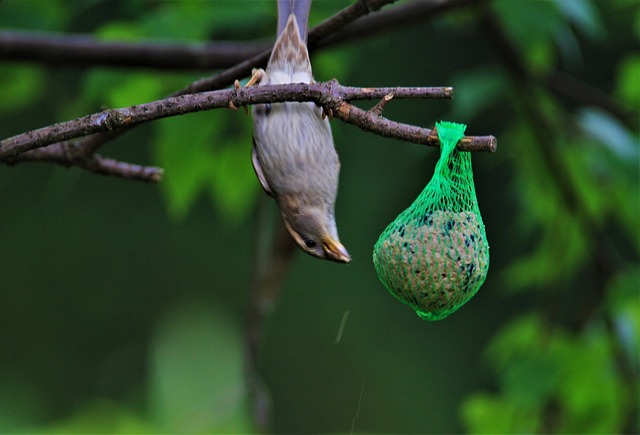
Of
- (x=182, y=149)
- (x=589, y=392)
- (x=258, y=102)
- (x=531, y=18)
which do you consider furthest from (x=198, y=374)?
(x=258, y=102)

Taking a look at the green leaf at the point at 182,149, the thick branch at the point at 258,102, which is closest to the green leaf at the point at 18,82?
the green leaf at the point at 182,149

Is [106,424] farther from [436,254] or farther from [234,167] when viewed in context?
[436,254]

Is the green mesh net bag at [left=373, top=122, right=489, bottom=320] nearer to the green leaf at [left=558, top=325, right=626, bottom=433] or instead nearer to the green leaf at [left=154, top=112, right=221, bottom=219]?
the green leaf at [left=154, top=112, right=221, bottom=219]

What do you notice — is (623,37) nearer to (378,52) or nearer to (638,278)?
(378,52)

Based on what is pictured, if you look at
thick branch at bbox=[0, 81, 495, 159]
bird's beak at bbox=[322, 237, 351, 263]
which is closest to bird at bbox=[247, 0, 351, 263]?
bird's beak at bbox=[322, 237, 351, 263]

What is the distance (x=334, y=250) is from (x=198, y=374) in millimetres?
2005

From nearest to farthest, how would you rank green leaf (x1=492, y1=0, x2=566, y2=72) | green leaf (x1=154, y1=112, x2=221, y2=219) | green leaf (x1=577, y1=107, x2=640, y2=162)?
green leaf (x1=492, y1=0, x2=566, y2=72) < green leaf (x1=154, y1=112, x2=221, y2=219) < green leaf (x1=577, y1=107, x2=640, y2=162)

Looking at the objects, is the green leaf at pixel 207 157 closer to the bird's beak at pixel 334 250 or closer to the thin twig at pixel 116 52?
the thin twig at pixel 116 52

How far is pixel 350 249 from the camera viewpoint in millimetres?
4414

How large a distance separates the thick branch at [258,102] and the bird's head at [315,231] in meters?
0.43

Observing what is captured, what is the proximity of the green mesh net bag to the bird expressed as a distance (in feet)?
0.46

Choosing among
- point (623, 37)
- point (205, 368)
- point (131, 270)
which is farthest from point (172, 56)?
point (131, 270)

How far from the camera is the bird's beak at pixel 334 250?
159 centimetres

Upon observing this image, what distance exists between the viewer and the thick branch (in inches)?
45.4
